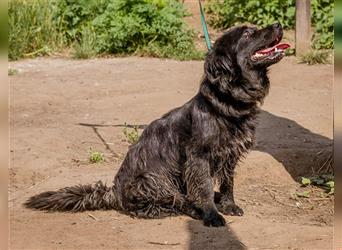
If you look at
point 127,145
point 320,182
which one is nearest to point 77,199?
point 127,145

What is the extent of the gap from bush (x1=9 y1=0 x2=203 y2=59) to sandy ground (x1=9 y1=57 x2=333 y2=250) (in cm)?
46

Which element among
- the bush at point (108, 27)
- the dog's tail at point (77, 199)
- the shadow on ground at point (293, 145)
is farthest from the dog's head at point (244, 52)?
the bush at point (108, 27)

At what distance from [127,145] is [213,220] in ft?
9.42

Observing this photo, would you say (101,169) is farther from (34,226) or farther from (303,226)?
(303,226)

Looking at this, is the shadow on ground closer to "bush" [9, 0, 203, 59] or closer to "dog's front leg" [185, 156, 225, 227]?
"dog's front leg" [185, 156, 225, 227]

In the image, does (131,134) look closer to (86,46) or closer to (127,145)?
(127,145)

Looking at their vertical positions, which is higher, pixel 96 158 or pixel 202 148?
pixel 202 148

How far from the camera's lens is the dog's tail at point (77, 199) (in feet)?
18.9

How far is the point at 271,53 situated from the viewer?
17.3 feet

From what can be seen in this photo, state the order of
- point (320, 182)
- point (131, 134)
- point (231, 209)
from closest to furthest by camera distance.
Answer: point (231, 209) → point (320, 182) → point (131, 134)

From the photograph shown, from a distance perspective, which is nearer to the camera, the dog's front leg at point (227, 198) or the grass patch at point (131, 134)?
the dog's front leg at point (227, 198)

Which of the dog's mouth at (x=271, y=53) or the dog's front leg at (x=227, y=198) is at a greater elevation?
the dog's mouth at (x=271, y=53)

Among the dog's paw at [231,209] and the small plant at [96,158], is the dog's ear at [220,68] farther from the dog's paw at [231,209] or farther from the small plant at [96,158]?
the small plant at [96,158]

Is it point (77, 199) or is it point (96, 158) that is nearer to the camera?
point (77, 199)
